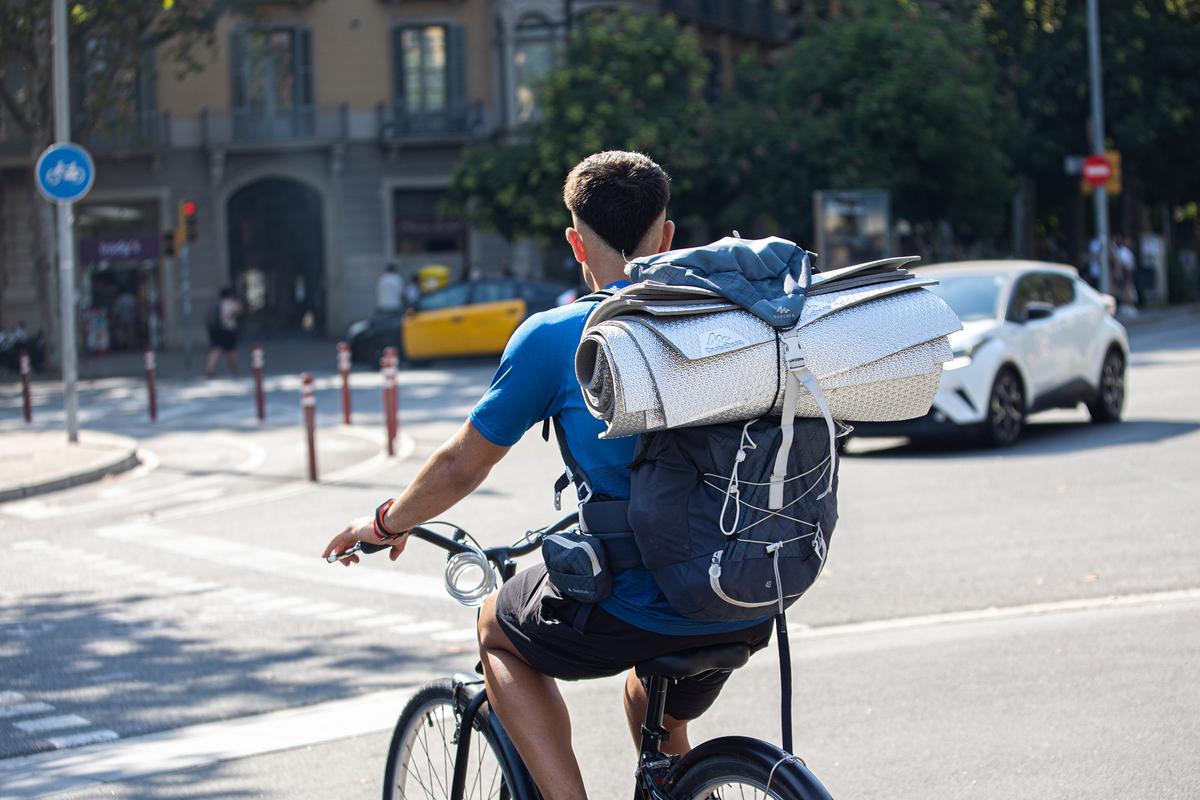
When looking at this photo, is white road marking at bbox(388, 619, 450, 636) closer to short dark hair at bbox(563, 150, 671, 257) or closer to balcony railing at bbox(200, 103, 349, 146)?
short dark hair at bbox(563, 150, 671, 257)

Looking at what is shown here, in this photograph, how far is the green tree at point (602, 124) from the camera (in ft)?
108

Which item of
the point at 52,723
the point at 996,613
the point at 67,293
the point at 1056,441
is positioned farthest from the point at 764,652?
the point at 67,293

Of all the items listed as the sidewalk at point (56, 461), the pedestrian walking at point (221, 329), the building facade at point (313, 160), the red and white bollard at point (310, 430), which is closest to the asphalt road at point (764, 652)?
the red and white bollard at point (310, 430)

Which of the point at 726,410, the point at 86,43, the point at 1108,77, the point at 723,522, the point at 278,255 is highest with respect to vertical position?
the point at 86,43

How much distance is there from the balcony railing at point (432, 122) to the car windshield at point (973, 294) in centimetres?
2779

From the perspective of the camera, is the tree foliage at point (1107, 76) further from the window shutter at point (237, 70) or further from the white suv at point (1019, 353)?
the white suv at point (1019, 353)

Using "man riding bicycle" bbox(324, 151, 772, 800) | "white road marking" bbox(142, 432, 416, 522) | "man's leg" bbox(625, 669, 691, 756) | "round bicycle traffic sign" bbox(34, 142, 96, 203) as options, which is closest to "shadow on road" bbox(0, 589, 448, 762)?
"man's leg" bbox(625, 669, 691, 756)

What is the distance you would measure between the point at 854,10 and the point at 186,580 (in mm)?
27607

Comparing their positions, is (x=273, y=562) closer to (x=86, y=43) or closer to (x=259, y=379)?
(x=259, y=379)

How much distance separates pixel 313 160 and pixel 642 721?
3944 centimetres

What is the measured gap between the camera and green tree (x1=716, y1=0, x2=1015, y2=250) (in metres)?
32.2

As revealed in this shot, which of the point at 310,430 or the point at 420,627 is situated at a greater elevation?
the point at 310,430

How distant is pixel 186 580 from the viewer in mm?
9367

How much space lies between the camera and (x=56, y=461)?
15859 mm
